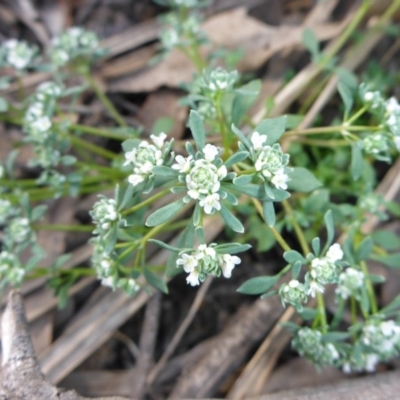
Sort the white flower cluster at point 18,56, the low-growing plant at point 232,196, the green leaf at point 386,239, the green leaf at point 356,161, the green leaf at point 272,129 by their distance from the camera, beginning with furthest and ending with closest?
1. the white flower cluster at point 18,56
2. the green leaf at point 386,239
3. the green leaf at point 356,161
4. the green leaf at point 272,129
5. the low-growing plant at point 232,196


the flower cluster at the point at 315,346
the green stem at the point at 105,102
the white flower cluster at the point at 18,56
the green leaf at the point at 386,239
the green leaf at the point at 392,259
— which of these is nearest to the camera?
the flower cluster at the point at 315,346

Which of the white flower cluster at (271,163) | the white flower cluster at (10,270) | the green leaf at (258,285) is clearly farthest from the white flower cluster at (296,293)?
the white flower cluster at (10,270)

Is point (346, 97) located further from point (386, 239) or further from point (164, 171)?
point (164, 171)

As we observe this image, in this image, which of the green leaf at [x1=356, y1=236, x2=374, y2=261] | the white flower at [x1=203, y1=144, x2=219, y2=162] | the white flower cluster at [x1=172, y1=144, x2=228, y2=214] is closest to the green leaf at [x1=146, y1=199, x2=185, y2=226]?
the white flower cluster at [x1=172, y1=144, x2=228, y2=214]

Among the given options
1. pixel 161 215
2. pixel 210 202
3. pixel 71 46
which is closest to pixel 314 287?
pixel 210 202

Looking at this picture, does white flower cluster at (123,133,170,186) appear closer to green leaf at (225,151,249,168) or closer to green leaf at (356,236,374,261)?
green leaf at (225,151,249,168)

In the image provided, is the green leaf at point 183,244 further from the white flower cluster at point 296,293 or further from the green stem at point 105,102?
the green stem at point 105,102

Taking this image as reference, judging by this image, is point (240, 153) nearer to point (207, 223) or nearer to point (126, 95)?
point (207, 223)
